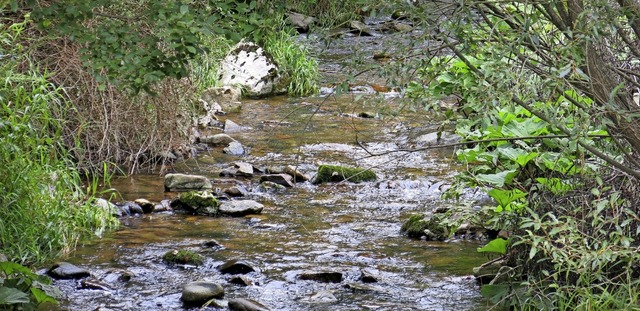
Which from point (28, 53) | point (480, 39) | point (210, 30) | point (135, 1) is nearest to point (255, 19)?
point (210, 30)

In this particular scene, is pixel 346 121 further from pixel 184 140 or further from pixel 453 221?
pixel 453 221

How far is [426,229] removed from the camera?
7074 millimetres

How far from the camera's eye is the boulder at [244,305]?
5.41 m

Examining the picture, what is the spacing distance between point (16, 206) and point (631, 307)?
Answer: 13.2 feet

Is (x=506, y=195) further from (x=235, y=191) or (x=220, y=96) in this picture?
(x=220, y=96)

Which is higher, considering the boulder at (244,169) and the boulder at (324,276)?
the boulder at (244,169)

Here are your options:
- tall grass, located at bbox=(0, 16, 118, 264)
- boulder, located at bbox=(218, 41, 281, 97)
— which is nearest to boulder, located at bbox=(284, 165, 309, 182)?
tall grass, located at bbox=(0, 16, 118, 264)

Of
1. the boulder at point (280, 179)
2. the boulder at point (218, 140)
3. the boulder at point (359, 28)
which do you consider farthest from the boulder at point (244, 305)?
the boulder at point (218, 140)

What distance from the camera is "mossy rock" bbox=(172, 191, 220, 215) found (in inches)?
307

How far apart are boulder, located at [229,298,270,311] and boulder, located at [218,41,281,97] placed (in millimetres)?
7849

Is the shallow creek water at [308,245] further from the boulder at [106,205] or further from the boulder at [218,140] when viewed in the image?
the boulder at [218,140]

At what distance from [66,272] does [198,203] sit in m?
1.96

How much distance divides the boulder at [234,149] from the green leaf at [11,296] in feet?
17.7

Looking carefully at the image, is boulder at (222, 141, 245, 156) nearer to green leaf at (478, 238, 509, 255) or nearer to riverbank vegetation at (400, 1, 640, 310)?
riverbank vegetation at (400, 1, 640, 310)
